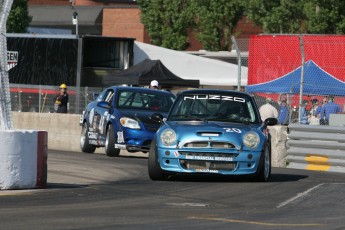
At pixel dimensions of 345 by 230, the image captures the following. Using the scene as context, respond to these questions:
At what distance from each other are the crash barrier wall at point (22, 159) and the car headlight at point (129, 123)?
29.4 ft

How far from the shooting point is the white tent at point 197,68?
4341 cm

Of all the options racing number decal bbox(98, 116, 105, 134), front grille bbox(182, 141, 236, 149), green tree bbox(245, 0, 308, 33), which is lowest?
racing number decal bbox(98, 116, 105, 134)

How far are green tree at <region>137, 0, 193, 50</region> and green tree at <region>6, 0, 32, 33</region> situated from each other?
9.87 m

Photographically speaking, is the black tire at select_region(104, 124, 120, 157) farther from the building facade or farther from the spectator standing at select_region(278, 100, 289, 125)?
the building facade

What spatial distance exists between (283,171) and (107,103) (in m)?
4.72

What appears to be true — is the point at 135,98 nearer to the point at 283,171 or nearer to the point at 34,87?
the point at 283,171

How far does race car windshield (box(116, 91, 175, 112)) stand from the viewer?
2418 cm

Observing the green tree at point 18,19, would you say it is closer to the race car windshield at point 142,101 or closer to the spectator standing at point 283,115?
the spectator standing at point 283,115

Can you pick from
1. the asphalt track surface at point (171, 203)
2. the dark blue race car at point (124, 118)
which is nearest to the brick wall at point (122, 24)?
the dark blue race car at point (124, 118)

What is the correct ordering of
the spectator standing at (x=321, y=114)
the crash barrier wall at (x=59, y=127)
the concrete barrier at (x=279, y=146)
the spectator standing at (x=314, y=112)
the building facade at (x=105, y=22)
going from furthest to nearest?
the building facade at (x=105, y=22)
the crash barrier wall at (x=59, y=127)
the spectator standing at (x=314, y=112)
the spectator standing at (x=321, y=114)
the concrete barrier at (x=279, y=146)

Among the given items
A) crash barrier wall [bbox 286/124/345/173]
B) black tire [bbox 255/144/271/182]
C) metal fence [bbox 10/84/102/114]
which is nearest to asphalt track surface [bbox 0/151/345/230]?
black tire [bbox 255/144/271/182]

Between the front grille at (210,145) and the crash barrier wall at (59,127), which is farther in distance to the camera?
the crash barrier wall at (59,127)

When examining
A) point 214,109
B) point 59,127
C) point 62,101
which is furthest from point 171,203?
point 62,101

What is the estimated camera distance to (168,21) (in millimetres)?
72125
